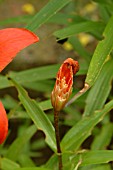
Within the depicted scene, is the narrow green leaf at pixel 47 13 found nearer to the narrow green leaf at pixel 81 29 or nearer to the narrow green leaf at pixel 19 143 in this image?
the narrow green leaf at pixel 81 29

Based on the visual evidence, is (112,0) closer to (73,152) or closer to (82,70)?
(82,70)

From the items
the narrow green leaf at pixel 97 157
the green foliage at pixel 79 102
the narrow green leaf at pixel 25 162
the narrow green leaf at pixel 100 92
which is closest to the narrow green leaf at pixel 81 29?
the green foliage at pixel 79 102

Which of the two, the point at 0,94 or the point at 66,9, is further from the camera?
the point at 0,94

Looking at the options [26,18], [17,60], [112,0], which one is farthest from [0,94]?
[112,0]

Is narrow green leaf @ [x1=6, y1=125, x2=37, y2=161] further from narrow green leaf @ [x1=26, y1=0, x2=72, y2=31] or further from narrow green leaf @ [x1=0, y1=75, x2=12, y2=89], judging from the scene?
narrow green leaf @ [x1=26, y1=0, x2=72, y2=31]

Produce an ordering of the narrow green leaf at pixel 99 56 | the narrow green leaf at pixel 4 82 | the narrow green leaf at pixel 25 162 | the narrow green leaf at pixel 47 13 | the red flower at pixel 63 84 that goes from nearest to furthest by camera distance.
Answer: the red flower at pixel 63 84, the narrow green leaf at pixel 99 56, the narrow green leaf at pixel 47 13, the narrow green leaf at pixel 4 82, the narrow green leaf at pixel 25 162

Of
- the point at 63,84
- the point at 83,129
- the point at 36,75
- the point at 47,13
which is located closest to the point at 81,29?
the point at 47,13
